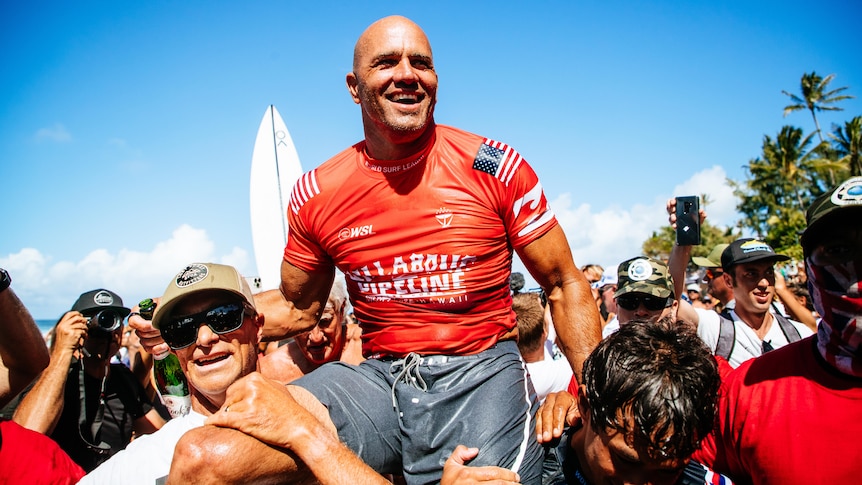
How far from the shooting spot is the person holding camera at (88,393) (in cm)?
392

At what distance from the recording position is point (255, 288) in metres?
9.45

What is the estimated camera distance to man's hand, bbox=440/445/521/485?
2.16 meters

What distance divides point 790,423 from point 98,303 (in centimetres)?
505

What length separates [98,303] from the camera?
483 cm

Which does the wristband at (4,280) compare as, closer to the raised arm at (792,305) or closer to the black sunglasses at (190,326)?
the black sunglasses at (190,326)

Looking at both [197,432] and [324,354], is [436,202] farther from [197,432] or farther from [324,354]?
[324,354]

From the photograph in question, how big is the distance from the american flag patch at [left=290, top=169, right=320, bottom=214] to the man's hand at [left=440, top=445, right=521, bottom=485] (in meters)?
1.46

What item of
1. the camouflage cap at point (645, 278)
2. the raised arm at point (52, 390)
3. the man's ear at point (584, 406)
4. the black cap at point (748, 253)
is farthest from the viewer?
the black cap at point (748, 253)

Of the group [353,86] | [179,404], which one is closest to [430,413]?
[353,86]

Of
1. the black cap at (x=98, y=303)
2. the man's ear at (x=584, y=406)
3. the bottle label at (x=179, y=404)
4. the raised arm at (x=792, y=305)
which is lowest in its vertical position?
the raised arm at (x=792, y=305)

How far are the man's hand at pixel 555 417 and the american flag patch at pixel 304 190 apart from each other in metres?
1.57

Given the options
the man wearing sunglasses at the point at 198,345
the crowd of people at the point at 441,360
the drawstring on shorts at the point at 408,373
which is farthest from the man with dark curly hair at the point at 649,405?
the man wearing sunglasses at the point at 198,345

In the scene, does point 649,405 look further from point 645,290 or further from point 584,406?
point 645,290

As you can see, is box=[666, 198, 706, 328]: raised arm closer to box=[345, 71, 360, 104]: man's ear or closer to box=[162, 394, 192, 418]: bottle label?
box=[345, 71, 360, 104]: man's ear
